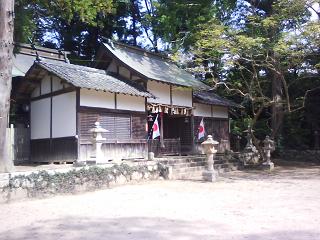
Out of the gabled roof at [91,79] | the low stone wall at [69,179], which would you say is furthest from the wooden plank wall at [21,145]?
the low stone wall at [69,179]

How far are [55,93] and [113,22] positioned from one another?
52.4 ft

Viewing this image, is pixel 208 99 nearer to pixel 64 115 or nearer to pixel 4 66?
pixel 64 115

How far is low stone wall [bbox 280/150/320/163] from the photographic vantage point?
25663 millimetres

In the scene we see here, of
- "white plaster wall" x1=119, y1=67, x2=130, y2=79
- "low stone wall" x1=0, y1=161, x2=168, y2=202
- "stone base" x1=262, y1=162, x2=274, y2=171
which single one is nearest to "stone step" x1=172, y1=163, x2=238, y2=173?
"stone base" x1=262, y1=162, x2=274, y2=171

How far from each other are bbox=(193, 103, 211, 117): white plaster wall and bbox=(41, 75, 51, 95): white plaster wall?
8726mm

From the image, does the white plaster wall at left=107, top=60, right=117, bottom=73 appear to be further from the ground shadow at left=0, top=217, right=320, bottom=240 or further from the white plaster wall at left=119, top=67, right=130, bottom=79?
the ground shadow at left=0, top=217, right=320, bottom=240

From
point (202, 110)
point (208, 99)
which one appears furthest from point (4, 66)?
point (208, 99)

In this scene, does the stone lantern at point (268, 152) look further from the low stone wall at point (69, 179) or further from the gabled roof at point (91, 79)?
the low stone wall at point (69, 179)

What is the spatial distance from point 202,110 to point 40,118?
9803 millimetres

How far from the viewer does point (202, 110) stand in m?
24.0

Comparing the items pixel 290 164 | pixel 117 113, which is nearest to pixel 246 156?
pixel 290 164

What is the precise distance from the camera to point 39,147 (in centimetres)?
1897

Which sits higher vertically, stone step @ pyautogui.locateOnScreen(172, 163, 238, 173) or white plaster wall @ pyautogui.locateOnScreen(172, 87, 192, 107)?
white plaster wall @ pyautogui.locateOnScreen(172, 87, 192, 107)

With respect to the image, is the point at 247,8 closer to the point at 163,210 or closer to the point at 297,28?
the point at 297,28
